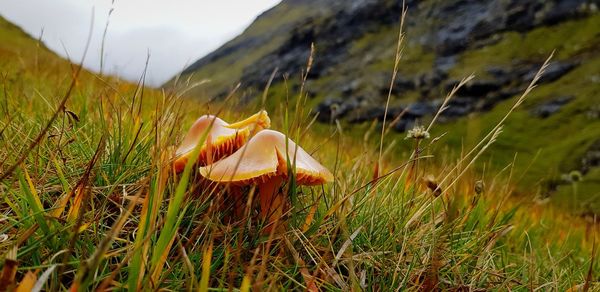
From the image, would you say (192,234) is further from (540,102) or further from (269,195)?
(540,102)

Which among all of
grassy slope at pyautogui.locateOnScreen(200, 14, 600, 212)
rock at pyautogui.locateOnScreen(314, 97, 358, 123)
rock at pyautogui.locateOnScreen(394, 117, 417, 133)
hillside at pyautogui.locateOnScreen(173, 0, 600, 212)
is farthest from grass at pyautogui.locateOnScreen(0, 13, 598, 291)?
rock at pyautogui.locateOnScreen(314, 97, 358, 123)

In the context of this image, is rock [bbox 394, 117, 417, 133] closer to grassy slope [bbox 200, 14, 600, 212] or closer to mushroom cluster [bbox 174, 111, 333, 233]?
grassy slope [bbox 200, 14, 600, 212]

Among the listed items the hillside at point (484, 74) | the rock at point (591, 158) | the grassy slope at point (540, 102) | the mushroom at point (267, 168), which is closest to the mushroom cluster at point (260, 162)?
the mushroom at point (267, 168)

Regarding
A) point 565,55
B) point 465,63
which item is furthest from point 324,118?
point 565,55

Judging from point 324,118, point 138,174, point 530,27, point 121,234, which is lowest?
point 324,118

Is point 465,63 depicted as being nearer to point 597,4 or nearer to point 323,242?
point 597,4

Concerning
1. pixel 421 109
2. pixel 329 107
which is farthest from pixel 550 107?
pixel 329 107

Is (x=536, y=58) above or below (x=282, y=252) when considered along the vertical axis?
below
